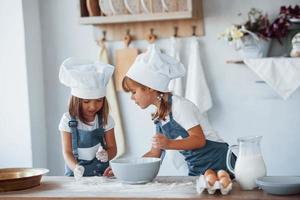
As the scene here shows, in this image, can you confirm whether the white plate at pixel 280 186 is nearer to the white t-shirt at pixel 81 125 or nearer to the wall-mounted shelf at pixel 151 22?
the white t-shirt at pixel 81 125

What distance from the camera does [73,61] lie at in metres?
2.26

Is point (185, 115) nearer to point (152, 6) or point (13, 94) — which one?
point (152, 6)

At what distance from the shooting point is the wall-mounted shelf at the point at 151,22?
10.0 feet

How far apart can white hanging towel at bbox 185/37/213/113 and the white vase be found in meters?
0.28

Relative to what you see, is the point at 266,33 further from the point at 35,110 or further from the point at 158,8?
the point at 35,110

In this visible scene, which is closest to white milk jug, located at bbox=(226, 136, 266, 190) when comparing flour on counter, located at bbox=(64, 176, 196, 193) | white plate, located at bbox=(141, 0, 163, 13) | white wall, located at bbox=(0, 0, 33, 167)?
flour on counter, located at bbox=(64, 176, 196, 193)

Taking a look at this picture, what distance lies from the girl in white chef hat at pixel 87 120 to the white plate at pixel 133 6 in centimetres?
95

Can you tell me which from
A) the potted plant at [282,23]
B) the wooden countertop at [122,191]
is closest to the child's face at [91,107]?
the wooden countertop at [122,191]

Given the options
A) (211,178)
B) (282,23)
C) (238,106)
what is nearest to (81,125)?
(211,178)

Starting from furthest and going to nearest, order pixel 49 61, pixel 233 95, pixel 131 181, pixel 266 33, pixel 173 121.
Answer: pixel 49 61 < pixel 233 95 < pixel 266 33 < pixel 173 121 < pixel 131 181

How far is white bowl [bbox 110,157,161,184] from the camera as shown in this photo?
1.80 metres

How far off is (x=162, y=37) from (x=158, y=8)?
0.70 ft

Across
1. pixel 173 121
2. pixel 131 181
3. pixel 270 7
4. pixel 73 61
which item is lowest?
pixel 131 181

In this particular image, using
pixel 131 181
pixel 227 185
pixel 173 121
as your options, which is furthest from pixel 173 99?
pixel 227 185
